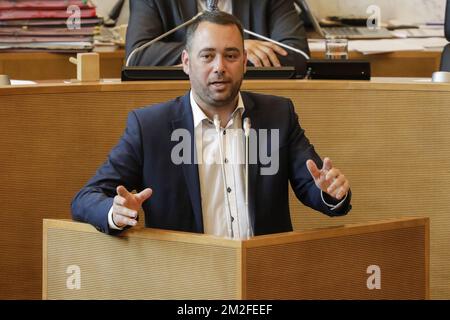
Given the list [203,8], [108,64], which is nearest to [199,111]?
[203,8]

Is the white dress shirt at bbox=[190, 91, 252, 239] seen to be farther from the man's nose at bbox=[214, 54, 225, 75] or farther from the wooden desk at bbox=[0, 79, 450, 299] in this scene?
the wooden desk at bbox=[0, 79, 450, 299]

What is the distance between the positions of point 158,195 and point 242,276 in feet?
2.23

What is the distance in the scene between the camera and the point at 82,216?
98.9 inches

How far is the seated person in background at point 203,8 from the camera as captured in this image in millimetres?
3859

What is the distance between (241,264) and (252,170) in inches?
26.0

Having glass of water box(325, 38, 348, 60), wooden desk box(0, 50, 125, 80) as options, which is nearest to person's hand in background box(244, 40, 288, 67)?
glass of water box(325, 38, 348, 60)

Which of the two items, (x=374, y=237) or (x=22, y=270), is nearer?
(x=374, y=237)

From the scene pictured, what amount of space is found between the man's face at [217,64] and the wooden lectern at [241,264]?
529mm

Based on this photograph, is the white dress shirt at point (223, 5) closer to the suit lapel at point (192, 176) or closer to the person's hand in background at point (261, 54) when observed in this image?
the person's hand in background at point (261, 54)

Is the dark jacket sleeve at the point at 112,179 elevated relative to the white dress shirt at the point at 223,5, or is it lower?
lower

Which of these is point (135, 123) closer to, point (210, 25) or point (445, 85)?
point (210, 25)

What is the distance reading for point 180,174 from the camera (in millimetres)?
2773

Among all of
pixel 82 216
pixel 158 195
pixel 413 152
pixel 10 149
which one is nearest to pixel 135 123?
pixel 158 195

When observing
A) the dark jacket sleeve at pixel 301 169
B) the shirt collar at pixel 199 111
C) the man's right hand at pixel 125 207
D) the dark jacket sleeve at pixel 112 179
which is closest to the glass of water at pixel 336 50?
the dark jacket sleeve at pixel 301 169
